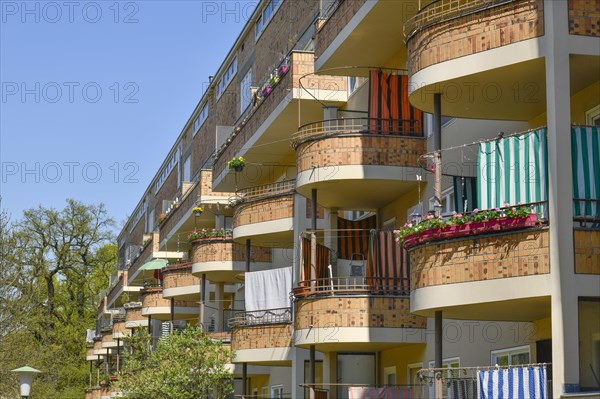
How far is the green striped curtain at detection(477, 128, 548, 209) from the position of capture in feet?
58.6

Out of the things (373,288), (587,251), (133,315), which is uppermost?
(133,315)

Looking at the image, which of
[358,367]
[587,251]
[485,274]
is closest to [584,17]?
[587,251]

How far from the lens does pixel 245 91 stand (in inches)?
1823

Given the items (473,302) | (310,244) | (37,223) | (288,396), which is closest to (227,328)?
(288,396)

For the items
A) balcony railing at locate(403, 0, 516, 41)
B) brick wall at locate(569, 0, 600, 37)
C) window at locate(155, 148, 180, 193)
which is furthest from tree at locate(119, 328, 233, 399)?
window at locate(155, 148, 180, 193)

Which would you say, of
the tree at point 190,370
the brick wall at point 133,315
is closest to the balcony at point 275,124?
the tree at point 190,370

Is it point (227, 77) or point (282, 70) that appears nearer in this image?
point (282, 70)

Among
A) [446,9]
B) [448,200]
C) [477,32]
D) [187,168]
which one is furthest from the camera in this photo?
[187,168]

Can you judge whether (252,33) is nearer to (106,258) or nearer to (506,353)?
(506,353)

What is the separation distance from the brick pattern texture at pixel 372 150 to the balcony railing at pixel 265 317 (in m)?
6.48

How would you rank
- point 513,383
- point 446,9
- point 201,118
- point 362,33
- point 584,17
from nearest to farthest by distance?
point 584,17, point 513,383, point 446,9, point 362,33, point 201,118

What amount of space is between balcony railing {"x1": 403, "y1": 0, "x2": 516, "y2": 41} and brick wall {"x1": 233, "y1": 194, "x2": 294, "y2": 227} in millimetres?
11601

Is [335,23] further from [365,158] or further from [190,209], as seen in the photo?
[190,209]

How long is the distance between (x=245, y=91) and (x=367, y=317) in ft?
75.0
